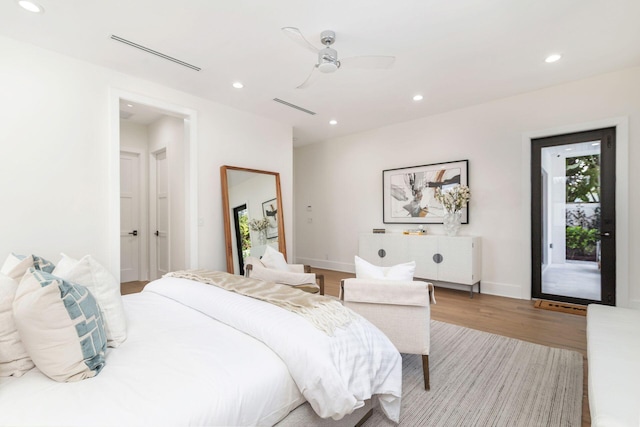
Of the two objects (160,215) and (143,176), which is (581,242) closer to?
(160,215)

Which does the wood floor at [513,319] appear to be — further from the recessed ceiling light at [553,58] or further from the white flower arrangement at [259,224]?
the recessed ceiling light at [553,58]

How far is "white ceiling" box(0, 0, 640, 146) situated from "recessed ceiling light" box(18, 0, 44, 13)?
0.05 metres

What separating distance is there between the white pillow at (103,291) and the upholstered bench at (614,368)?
79.7 inches

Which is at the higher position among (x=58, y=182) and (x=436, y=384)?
(x=58, y=182)

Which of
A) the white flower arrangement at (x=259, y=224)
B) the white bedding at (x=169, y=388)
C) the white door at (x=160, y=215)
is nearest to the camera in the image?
the white bedding at (x=169, y=388)

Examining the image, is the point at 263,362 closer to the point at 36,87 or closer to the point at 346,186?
the point at 36,87

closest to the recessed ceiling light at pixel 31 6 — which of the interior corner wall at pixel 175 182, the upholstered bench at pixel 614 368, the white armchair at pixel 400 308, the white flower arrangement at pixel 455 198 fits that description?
the interior corner wall at pixel 175 182

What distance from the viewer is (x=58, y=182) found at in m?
2.98

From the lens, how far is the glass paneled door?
3617 millimetres

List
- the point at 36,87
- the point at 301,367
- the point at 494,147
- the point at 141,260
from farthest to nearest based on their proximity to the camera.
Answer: the point at 141,260, the point at 494,147, the point at 36,87, the point at 301,367

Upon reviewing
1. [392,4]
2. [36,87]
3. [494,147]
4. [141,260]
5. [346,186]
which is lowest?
[141,260]

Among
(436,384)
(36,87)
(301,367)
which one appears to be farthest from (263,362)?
(36,87)

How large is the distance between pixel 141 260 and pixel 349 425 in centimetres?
487

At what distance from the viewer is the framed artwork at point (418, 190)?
468cm
